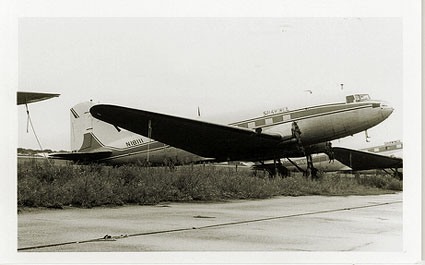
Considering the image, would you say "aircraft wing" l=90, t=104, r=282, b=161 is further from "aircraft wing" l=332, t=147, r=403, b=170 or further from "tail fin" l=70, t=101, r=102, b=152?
"aircraft wing" l=332, t=147, r=403, b=170

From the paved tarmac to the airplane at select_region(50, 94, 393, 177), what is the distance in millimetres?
1839

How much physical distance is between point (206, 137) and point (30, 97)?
14.2 feet

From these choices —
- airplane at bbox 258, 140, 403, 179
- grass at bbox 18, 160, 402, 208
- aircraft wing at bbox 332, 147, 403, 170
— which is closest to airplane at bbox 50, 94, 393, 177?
airplane at bbox 258, 140, 403, 179

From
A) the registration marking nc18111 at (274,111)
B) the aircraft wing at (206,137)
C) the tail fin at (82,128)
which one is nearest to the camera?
the tail fin at (82,128)

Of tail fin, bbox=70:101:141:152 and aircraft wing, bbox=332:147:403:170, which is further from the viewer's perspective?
aircraft wing, bbox=332:147:403:170

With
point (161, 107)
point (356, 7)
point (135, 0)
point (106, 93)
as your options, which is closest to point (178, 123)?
point (161, 107)

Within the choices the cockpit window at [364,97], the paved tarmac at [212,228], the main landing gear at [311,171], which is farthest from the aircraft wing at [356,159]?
the paved tarmac at [212,228]

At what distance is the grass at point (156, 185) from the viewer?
24.5 ft

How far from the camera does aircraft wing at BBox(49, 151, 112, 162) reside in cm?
863

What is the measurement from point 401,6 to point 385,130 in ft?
7.43

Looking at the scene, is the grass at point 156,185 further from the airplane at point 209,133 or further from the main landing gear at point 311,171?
the airplane at point 209,133

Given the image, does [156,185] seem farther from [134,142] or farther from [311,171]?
[311,171]

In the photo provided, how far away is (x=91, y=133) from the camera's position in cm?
955

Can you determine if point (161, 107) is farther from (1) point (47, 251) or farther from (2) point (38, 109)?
(1) point (47, 251)
